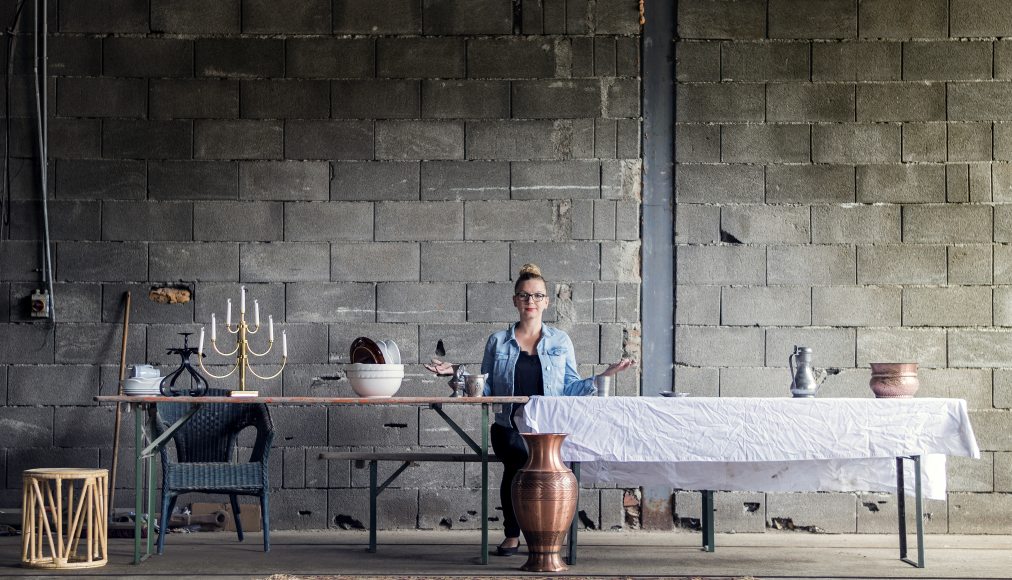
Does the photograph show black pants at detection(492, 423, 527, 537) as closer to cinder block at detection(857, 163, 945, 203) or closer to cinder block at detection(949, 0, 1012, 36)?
cinder block at detection(857, 163, 945, 203)

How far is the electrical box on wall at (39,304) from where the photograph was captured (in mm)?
5578

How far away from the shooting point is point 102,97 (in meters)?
5.69

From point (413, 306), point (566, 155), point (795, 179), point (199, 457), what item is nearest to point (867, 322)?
point (795, 179)

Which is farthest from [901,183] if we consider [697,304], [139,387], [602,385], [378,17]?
[139,387]

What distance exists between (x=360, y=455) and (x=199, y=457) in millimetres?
818

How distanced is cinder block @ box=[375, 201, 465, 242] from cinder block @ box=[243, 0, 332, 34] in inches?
39.0

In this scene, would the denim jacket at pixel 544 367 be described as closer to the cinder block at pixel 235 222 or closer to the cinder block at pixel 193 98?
the cinder block at pixel 235 222

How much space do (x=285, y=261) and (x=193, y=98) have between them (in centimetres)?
97

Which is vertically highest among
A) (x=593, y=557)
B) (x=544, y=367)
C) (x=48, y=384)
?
(x=544, y=367)

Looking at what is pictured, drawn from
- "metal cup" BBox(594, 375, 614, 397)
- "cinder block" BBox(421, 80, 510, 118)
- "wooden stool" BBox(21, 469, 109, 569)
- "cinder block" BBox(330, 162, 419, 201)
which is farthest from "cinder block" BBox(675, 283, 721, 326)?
"wooden stool" BBox(21, 469, 109, 569)

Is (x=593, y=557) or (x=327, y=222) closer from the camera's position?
(x=593, y=557)

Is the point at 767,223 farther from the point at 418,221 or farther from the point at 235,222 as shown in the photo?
the point at 235,222

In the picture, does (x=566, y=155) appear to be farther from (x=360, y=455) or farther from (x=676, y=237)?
(x=360, y=455)

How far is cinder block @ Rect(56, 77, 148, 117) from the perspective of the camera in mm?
5680
